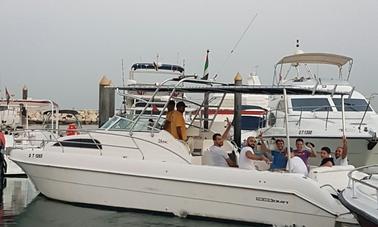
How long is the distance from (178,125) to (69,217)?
2.53m

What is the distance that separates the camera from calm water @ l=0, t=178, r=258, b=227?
9.34 metres

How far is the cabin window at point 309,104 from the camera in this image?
50.6 ft

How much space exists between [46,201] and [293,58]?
820 centimetres

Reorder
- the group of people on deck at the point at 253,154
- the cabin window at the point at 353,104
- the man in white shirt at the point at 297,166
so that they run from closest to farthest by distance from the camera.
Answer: the man in white shirt at the point at 297,166, the group of people on deck at the point at 253,154, the cabin window at the point at 353,104

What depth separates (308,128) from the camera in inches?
574

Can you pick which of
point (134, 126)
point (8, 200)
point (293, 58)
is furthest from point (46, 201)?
point (293, 58)

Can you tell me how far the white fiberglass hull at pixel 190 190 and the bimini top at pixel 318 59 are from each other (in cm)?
719

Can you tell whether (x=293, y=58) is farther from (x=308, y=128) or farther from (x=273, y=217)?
(x=273, y=217)

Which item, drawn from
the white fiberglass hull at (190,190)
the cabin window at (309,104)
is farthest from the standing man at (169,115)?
the cabin window at (309,104)

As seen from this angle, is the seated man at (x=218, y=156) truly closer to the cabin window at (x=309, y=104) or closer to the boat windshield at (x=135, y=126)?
the boat windshield at (x=135, y=126)

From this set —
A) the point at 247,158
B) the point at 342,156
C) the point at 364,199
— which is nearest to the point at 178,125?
the point at 247,158

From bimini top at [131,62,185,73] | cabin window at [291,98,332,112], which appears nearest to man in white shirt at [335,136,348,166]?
cabin window at [291,98,332,112]

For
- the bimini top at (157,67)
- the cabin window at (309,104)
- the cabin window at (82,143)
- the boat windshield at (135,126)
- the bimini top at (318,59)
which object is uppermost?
the bimini top at (318,59)

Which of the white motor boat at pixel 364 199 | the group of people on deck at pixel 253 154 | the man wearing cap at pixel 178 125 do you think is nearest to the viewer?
the white motor boat at pixel 364 199
